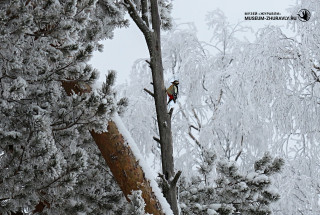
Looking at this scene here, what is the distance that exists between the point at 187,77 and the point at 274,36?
1.97 meters

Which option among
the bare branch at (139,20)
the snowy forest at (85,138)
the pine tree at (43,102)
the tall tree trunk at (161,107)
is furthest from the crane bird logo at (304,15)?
the pine tree at (43,102)

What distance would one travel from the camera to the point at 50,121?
3027 mm

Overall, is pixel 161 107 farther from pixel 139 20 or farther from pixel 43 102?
pixel 43 102

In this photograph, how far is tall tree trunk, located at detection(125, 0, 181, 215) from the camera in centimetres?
329

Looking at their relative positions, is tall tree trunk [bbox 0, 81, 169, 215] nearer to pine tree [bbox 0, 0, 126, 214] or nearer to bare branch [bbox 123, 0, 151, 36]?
pine tree [bbox 0, 0, 126, 214]

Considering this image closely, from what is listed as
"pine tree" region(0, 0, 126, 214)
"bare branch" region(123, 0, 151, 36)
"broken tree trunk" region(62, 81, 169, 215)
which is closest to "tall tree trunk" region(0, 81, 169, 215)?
"broken tree trunk" region(62, 81, 169, 215)

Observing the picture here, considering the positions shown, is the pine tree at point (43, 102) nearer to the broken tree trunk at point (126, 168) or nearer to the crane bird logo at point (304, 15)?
the broken tree trunk at point (126, 168)

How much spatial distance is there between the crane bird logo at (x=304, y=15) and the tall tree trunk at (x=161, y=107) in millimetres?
4043

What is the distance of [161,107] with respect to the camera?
11.3 feet

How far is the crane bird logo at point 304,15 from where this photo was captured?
6836mm

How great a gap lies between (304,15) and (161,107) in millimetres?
4535

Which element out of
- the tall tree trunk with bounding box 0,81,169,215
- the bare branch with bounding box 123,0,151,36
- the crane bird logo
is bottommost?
the tall tree trunk with bounding box 0,81,169,215

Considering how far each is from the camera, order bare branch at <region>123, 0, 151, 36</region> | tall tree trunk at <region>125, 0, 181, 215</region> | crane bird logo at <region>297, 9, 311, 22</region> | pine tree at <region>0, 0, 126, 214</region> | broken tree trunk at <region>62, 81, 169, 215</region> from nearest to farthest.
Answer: pine tree at <region>0, 0, 126, 214</region> → broken tree trunk at <region>62, 81, 169, 215</region> → tall tree trunk at <region>125, 0, 181, 215</region> → bare branch at <region>123, 0, 151, 36</region> → crane bird logo at <region>297, 9, 311, 22</region>

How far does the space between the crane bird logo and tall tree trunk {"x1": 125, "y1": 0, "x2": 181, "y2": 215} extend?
13.3 feet
